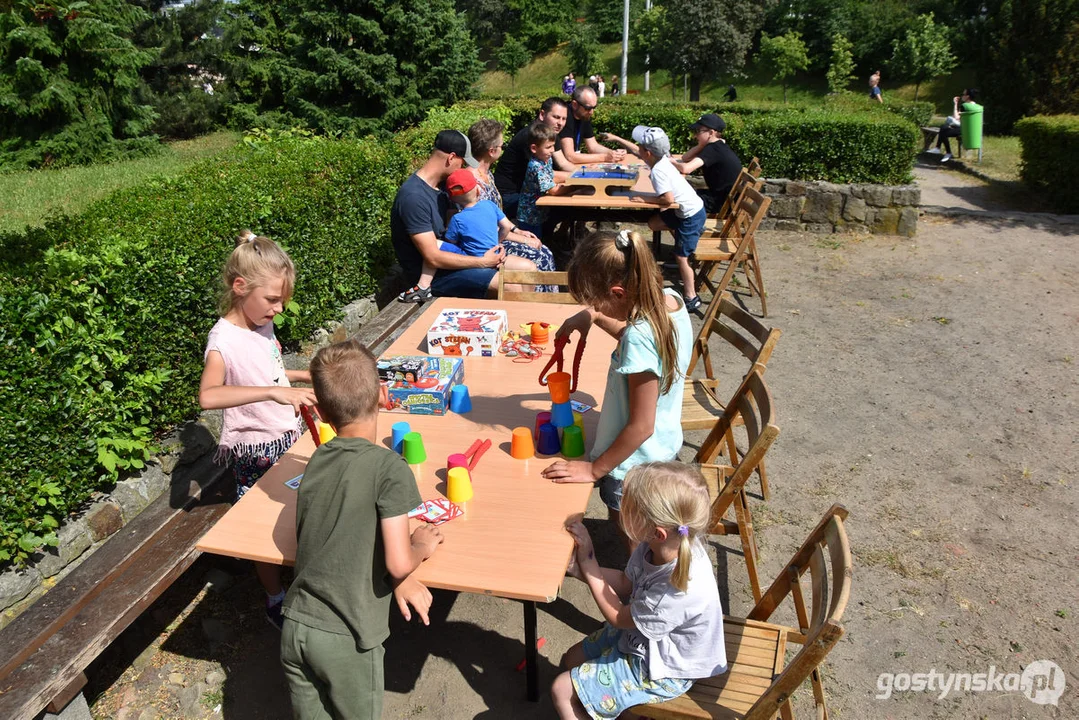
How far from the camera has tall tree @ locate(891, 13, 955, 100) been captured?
2417 centimetres

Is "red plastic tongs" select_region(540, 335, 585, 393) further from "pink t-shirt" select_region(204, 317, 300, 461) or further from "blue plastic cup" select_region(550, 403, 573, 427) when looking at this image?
"pink t-shirt" select_region(204, 317, 300, 461)

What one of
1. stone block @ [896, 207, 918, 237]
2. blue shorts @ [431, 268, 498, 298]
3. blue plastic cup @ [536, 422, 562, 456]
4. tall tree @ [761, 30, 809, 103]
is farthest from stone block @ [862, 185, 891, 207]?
tall tree @ [761, 30, 809, 103]

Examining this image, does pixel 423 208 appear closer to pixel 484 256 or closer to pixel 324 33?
pixel 484 256

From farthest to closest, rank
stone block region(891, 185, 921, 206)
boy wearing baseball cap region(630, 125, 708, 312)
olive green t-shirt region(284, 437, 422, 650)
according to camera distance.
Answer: stone block region(891, 185, 921, 206) → boy wearing baseball cap region(630, 125, 708, 312) → olive green t-shirt region(284, 437, 422, 650)

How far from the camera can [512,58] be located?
3956cm

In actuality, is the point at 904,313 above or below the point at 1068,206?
below

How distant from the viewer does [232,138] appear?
63.3 feet

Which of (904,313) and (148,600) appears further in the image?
(904,313)

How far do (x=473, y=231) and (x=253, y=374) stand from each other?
243 cm

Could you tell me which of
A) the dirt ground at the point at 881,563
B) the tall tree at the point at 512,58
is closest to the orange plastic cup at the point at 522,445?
the dirt ground at the point at 881,563

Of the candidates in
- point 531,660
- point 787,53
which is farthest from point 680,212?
point 787,53

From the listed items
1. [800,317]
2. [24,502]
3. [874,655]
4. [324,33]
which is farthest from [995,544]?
[324,33]

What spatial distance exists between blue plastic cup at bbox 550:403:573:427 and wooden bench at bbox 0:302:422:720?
1.67 m

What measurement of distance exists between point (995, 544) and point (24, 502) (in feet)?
15.4
